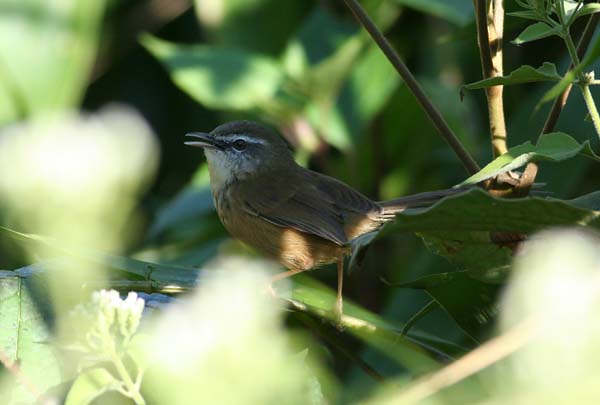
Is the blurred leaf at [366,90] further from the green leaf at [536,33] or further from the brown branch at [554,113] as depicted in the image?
the green leaf at [536,33]

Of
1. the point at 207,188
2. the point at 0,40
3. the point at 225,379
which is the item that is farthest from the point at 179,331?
the point at 0,40

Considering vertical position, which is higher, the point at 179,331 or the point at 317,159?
the point at 179,331

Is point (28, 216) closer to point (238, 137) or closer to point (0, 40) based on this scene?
point (238, 137)

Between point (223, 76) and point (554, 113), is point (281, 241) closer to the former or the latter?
point (223, 76)

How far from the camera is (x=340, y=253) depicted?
3.76m

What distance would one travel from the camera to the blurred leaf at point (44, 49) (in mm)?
5066

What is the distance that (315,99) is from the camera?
4332 mm

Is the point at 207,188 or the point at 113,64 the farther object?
the point at 113,64

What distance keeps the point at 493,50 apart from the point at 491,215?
60cm

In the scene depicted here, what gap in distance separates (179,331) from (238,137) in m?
3.94

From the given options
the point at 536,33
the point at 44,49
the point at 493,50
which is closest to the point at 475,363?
the point at 536,33

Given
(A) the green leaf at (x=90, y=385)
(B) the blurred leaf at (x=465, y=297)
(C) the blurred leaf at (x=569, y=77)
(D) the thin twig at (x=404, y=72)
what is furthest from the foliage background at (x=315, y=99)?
(A) the green leaf at (x=90, y=385)

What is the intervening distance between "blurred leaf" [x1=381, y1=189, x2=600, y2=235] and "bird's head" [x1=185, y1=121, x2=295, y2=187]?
3.09 m

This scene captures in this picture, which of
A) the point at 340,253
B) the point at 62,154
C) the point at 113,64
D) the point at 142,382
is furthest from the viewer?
the point at 113,64
